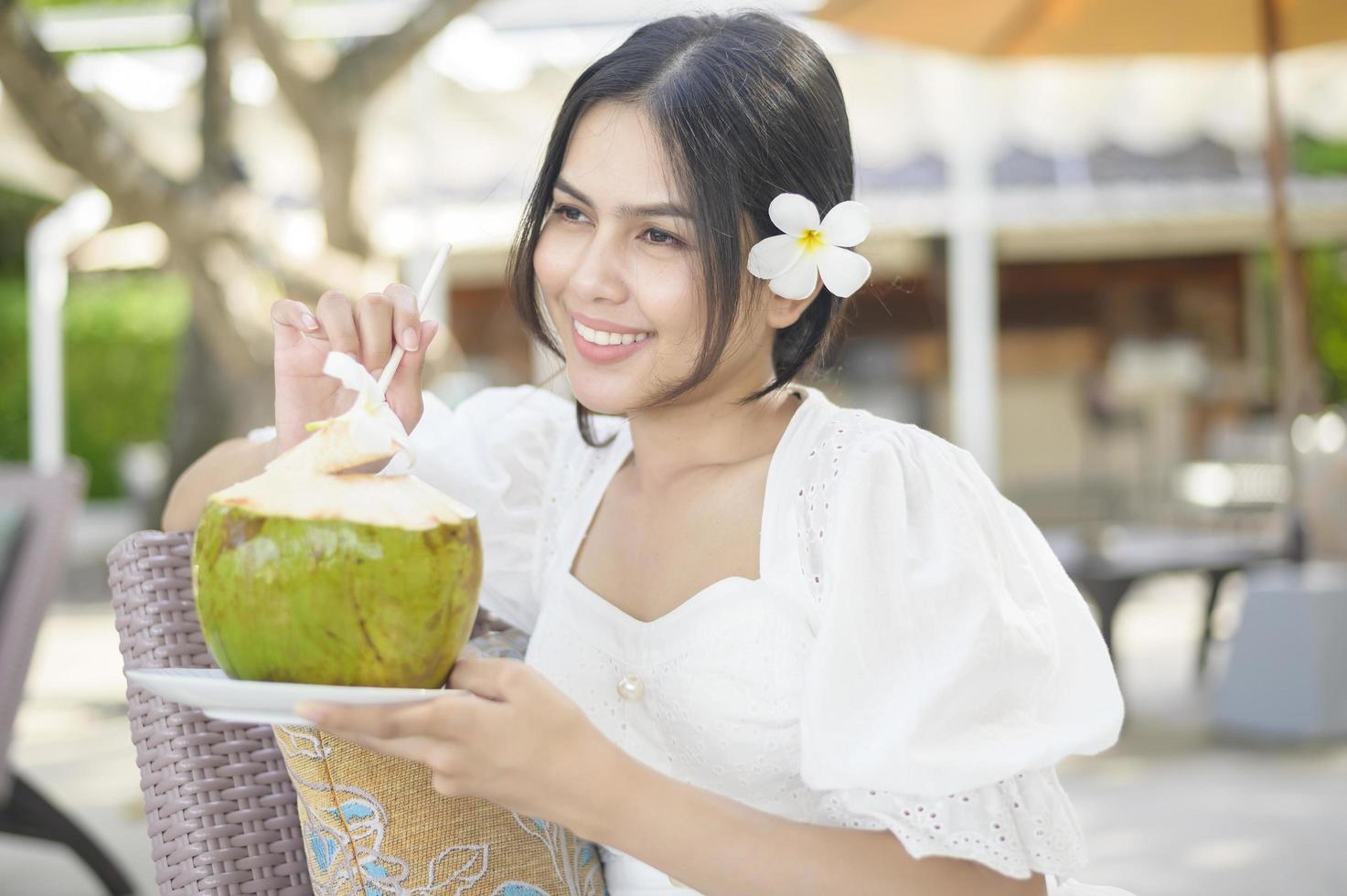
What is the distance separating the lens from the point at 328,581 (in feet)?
3.63

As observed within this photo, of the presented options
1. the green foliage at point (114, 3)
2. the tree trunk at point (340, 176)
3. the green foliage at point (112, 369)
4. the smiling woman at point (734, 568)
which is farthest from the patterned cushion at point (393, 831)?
the green foliage at point (112, 369)

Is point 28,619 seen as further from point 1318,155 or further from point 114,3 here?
point 1318,155

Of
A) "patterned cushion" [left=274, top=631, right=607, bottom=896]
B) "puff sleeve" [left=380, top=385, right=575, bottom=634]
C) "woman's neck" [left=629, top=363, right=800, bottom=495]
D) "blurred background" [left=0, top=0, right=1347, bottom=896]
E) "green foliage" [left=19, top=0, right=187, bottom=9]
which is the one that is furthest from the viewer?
"green foliage" [left=19, top=0, right=187, bottom=9]

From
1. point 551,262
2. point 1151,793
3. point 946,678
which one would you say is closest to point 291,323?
point 551,262

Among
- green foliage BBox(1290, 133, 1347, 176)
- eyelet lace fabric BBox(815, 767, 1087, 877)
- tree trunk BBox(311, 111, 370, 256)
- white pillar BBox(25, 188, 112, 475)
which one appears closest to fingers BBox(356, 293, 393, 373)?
eyelet lace fabric BBox(815, 767, 1087, 877)

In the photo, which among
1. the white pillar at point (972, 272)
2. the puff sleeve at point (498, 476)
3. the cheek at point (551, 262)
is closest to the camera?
the cheek at point (551, 262)

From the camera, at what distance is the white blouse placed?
134 centimetres

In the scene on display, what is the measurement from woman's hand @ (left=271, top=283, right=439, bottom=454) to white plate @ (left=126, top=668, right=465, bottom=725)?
1.81ft

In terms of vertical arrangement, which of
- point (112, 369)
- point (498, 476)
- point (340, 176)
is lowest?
point (112, 369)

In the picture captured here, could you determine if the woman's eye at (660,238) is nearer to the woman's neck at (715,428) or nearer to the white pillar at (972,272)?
the woman's neck at (715,428)

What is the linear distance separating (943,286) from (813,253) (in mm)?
12215

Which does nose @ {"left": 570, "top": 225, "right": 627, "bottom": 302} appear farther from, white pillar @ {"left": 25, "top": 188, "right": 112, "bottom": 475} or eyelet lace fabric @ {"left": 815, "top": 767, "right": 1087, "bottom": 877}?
white pillar @ {"left": 25, "top": 188, "right": 112, "bottom": 475}

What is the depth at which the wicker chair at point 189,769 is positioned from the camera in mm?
1596

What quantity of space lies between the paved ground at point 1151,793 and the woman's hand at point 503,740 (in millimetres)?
2298
